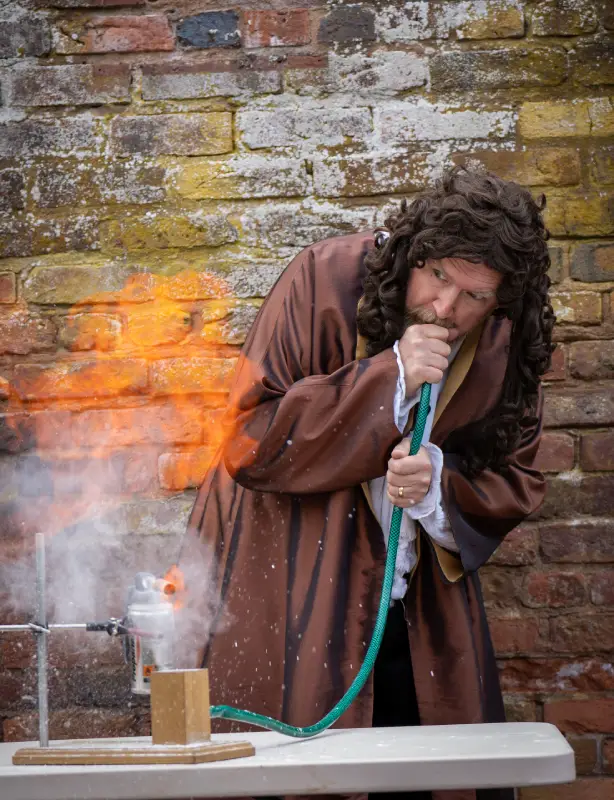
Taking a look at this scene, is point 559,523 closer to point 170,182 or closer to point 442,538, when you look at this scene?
point 442,538

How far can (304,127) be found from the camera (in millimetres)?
3498

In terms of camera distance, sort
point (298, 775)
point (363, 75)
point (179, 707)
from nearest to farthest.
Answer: point (298, 775) < point (179, 707) < point (363, 75)

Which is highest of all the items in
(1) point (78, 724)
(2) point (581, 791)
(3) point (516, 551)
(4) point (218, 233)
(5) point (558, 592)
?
(4) point (218, 233)

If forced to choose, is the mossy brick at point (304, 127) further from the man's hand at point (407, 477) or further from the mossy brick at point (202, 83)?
the man's hand at point (407, 477)

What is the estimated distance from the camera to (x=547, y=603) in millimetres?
3342

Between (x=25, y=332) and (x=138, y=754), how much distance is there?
198 cm

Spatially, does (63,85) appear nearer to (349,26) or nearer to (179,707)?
(349,26)

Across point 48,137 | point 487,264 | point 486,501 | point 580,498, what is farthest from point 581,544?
point 48,137

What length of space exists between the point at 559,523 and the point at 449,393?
931 mm

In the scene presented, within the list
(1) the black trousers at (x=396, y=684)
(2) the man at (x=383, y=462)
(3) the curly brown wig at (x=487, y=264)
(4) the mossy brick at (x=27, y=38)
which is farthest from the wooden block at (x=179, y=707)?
(4) the mossy brick at (x=27, y=38)

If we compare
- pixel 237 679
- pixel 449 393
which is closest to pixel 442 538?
pixel 449 393

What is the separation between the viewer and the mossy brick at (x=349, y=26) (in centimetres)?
352

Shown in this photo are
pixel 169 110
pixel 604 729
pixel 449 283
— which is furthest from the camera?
pixel 169 110

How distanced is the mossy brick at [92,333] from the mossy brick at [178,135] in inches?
21.1
